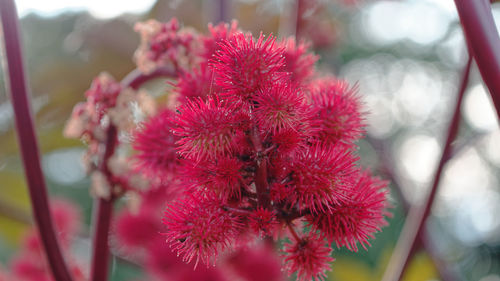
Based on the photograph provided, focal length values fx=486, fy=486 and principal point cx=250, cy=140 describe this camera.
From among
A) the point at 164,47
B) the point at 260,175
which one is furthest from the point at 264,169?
the point at 164,47

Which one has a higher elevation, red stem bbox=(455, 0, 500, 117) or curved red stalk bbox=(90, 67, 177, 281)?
red stem bbox=(455, 0, 500, 117)

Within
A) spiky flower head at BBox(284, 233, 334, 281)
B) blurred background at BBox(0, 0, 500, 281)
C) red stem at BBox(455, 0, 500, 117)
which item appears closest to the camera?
red stem at BBox(455, 0, 500, 117)

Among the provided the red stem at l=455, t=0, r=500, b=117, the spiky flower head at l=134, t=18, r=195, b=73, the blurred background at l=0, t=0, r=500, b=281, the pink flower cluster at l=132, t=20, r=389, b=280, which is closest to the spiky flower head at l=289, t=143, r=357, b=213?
the pink flower cluster at l=132, t=20, r=389, b=280

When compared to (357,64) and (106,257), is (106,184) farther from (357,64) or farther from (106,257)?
(357,64)

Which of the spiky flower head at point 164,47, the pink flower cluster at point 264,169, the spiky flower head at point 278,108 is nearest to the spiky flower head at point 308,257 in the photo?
the pink flower cluster at point 264,169

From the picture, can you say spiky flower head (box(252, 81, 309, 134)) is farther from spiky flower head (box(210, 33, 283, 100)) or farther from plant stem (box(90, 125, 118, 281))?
plant stem (box(90, 125, 118, 281))
